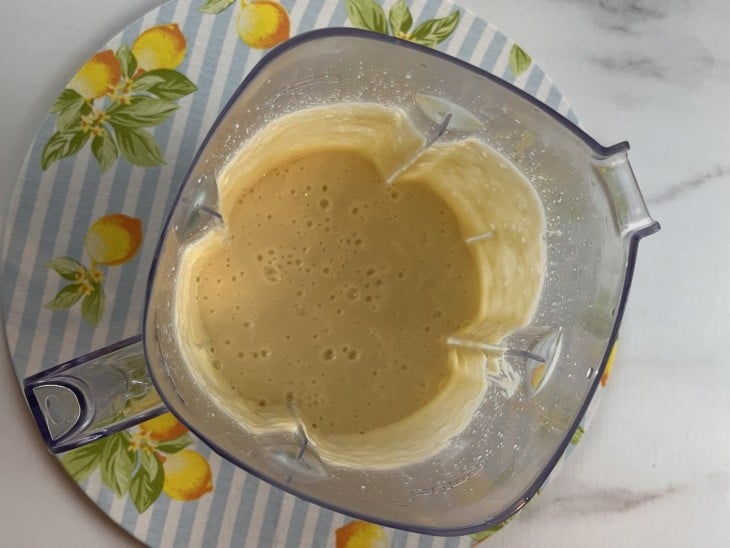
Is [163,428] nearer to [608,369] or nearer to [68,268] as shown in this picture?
[68,268]

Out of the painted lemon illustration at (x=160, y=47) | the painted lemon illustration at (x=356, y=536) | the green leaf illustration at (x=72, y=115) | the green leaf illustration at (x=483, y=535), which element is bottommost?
the painted lemon illustration at (x=356, y=536)

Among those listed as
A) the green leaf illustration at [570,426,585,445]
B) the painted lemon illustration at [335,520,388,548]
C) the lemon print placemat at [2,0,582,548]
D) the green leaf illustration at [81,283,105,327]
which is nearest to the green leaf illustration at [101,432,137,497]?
the lemon print placemat at [2,0,582,548]

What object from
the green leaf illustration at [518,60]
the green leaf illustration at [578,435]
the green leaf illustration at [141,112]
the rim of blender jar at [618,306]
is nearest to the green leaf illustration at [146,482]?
the rim of blender jar at [618,306]

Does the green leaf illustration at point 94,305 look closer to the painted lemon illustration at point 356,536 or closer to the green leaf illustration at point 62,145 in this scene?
the green leaf illustration at point 62,145

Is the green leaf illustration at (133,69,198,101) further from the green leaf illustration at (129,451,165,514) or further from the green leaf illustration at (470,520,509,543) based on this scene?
the green leaf illustration at (470,520,509,543)

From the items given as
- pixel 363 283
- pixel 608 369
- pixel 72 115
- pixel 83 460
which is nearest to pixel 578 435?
pixel 608 369

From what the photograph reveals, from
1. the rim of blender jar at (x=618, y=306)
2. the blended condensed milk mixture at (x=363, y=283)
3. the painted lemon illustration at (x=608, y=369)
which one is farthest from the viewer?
the painted lemon illustration at (x=608, y=369)

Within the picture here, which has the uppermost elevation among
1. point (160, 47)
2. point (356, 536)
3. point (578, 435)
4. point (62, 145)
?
point (160, 47)
